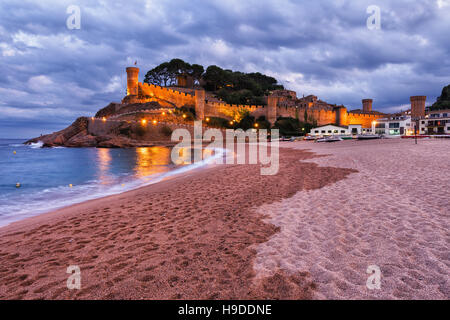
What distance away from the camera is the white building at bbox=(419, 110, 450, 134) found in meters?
54.0

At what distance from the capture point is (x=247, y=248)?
3.98m

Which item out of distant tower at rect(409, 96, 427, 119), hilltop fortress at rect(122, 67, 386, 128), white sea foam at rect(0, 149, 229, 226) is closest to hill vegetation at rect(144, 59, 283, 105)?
hilltop fortress at rect(122, 67, 386, 128)

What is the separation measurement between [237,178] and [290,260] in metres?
7.25

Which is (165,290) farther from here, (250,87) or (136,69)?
(250,87)

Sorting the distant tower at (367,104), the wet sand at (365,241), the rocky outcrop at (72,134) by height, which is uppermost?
the distant tower at (367,104)

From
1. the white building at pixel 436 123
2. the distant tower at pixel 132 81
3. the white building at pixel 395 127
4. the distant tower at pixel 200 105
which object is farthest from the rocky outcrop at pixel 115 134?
the white building at pixel 436 123

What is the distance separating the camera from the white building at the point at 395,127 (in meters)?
56.3

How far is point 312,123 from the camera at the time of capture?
6950 centimetres

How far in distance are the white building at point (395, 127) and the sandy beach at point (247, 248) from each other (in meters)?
62.1

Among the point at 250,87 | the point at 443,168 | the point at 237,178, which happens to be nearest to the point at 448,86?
the point at 250,87

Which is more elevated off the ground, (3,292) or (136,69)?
(136,69)

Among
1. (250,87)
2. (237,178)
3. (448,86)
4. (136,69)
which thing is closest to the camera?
(237,178)

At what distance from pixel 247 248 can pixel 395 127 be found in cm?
7137

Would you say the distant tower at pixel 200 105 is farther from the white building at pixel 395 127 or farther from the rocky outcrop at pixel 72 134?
the white building at pixel 395 127
